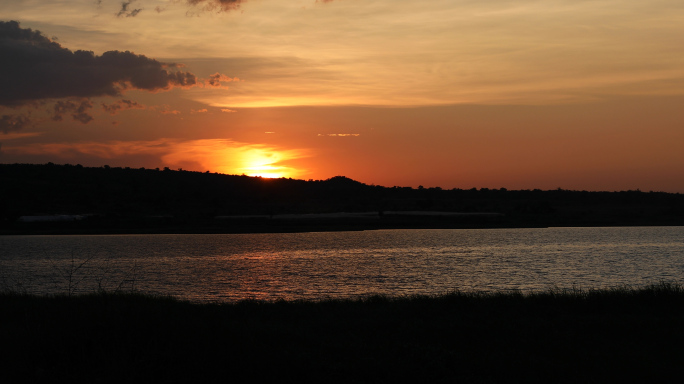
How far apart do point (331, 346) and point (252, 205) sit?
412 ft

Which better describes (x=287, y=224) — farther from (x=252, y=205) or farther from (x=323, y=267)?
(x=323, y=267)

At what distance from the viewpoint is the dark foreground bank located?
11.3m

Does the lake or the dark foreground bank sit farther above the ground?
the dark foreground bank

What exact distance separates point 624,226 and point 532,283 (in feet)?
262

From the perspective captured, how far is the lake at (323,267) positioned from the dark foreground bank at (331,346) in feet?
32.5

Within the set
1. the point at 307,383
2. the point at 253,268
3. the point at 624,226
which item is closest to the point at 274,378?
the point at 307,383

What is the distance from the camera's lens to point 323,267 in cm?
4128

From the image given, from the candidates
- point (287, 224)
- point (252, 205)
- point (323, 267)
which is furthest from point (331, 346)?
point (252, 205)

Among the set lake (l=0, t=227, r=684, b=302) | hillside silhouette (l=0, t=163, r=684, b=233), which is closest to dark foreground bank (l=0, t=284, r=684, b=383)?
lake (l=0, t=227, r=684, b=302)

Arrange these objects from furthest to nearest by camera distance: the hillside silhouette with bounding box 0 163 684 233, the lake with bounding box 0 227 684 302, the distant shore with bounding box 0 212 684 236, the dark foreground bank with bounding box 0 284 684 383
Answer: the hillside silhouette with bounding box 0 163 684 233 → the distant shore with bounding box 0 212 684 236 → the lake with bounding box 0 227 684 302 → the dark foreground bank with bounding box 0 284 684 383

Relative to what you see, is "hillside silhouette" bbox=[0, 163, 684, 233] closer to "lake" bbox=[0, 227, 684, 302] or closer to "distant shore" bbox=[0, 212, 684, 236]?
"distant shore" bbox=[0, 212, 684, 236]

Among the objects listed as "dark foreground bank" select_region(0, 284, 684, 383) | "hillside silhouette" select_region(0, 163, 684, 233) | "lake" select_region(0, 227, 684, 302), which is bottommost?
"lake" select_region(0, 227, 684, 302)

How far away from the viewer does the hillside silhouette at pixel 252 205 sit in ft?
308

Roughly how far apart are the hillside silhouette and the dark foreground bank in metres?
72.8
